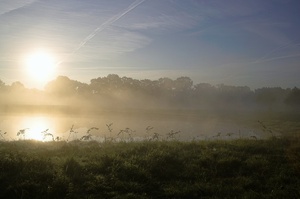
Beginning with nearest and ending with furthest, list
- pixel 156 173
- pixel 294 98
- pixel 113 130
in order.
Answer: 1. pixel 156 173
2. pixel 113 130
3. pixel 294 98

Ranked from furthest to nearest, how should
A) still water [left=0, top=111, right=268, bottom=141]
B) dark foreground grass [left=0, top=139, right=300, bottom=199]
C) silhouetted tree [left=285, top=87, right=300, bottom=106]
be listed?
silhouetted tree [left=285, top=87, right=300, bottom=106] → still water [left=0, top=111, right=268, bottom=141] → dark foreground grass [left=0, top=139, right=300, bottom=199]

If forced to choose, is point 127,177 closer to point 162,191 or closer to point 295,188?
point 162,191

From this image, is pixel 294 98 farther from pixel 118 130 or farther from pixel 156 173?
pixel 156 173

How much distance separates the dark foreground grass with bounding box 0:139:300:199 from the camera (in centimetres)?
1177

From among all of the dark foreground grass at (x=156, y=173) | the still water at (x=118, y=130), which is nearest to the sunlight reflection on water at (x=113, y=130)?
the still water at (x=118, y=130)

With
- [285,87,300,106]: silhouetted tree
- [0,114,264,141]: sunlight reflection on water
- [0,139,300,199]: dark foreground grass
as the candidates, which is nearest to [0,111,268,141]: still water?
[0,114,264,141]: sunlight reflection on water

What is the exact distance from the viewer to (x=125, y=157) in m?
16.0

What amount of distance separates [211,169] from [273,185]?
285 cm

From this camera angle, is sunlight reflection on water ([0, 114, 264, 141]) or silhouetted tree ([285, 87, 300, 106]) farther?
silhouetted tree ([285, 87, 300, 106])

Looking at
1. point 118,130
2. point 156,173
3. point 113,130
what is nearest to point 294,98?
point 118,130

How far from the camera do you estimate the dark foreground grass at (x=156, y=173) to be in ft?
38.6

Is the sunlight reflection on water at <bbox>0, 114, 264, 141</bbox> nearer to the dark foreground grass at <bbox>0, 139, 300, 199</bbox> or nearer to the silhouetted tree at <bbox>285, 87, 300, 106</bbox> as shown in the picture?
the dark foreground grass at <bbox>0, 139, 300, 199</bbox>

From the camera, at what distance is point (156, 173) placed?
549 inches

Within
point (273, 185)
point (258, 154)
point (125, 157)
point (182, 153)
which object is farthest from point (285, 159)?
point (125, 157)
